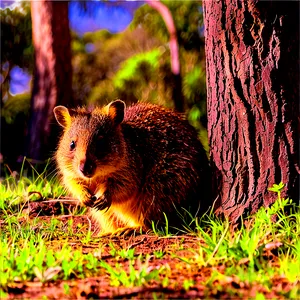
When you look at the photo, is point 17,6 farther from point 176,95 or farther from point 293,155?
point 293,155

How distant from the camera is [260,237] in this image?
15.6 feet

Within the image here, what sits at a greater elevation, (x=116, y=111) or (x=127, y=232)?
(x=116, y=111)

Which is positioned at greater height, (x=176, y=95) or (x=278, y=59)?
(x=278, y=59)

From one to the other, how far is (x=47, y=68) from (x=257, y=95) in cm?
417

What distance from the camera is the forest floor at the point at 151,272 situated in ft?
12.5

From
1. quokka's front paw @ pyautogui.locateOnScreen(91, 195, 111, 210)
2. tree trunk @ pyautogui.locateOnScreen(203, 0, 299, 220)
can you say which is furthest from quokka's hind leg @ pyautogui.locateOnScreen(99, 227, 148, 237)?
tree trunk @ pyautogui.locateOnScreen(203, 0, 299, 220)

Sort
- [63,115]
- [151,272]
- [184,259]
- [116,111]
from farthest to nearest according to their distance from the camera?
1. [63,115]
2. [116,111]
3. [184,259]
4. [151,272]

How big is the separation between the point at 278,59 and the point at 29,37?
6.60m

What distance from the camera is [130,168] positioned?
19.1ft

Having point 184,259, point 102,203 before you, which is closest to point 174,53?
point 102,203

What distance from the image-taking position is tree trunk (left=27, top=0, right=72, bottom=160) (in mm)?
8602

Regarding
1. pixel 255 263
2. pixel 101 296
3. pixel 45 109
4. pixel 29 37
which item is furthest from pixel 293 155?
pixel 29 37

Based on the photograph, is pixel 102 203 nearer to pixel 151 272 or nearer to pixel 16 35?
pixel 151 272

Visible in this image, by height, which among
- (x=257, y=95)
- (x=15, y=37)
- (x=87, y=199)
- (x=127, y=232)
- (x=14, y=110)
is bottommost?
(x=127, y=232)
